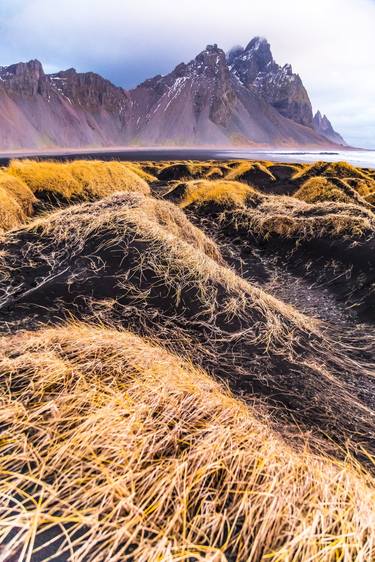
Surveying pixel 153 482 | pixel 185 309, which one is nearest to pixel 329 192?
pixel 185 309

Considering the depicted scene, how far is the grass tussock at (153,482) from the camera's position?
155 cm

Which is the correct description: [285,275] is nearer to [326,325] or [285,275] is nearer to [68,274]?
[326,325]

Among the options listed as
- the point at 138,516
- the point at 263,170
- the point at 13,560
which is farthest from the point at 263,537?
the point at 263,170

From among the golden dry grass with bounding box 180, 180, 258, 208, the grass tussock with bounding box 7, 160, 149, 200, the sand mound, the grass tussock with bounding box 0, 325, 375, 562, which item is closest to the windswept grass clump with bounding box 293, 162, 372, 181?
the golden dry grass with bounding box 180, 180, 258, 208

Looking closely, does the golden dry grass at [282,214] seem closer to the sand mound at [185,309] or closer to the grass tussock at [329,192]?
the grass tussock at [329,192]

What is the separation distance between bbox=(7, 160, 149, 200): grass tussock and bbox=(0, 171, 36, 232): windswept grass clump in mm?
675

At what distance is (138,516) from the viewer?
1639mm

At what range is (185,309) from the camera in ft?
16.8

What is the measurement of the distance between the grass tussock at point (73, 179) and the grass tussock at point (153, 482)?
1024 centimetres

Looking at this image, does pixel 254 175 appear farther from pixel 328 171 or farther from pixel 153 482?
pixel 153 482

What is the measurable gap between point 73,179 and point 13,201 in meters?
3.31

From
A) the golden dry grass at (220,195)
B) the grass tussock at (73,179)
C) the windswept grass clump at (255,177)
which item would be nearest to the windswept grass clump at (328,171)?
the windswept grass clump at (255,177)

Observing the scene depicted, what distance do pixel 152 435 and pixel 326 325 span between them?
16.6ft

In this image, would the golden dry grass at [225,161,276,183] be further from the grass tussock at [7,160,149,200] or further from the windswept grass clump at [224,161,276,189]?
the grass tussock at [7,160,149,200]
